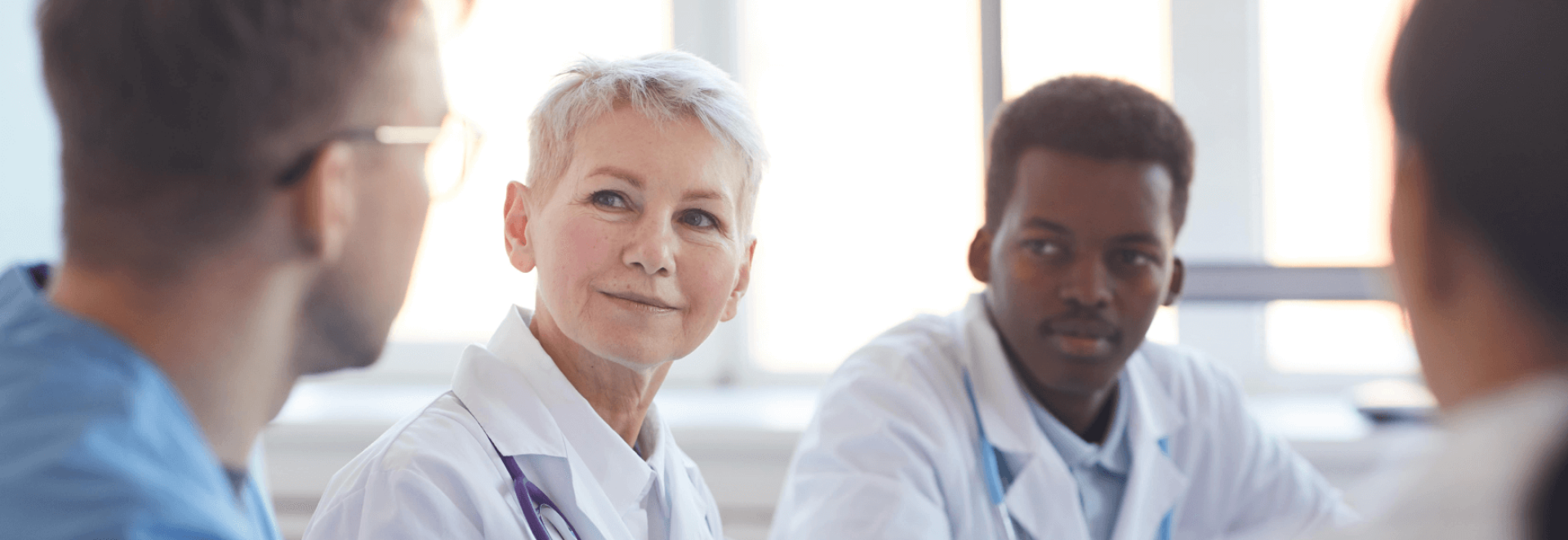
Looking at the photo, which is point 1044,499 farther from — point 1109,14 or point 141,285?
point 1109,14

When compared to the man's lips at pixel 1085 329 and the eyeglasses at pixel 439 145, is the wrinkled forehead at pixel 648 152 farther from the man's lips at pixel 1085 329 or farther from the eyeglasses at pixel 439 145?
the man's lips at pixel 1085 329

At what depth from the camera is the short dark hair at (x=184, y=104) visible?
1.97ft

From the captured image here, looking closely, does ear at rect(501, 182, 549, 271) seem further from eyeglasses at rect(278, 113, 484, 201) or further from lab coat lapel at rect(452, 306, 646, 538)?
eyeglasses at rect(278, 113, 484, 201)

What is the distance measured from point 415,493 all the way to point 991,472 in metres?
0.78

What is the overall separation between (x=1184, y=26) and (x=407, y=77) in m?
2.24

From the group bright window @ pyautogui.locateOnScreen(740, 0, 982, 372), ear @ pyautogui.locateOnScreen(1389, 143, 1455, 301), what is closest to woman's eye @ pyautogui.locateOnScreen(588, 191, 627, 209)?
ear @ pyautogui.locateOnScreen(1389, 143, 1455, 301)

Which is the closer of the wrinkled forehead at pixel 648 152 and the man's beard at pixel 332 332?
the man's beard at pixel 332 332

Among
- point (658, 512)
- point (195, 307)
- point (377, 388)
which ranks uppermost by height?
point (195, 307)

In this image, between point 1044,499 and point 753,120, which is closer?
point 753,120

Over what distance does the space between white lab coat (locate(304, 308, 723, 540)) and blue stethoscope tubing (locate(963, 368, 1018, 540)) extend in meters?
0.40

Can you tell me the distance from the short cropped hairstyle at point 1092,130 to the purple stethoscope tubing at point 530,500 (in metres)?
0.78

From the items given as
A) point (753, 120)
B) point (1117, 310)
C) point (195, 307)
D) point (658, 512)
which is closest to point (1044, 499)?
point (1117, 310)

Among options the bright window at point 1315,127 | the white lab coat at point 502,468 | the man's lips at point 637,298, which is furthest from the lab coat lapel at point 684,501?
the bright window at point 1315,127

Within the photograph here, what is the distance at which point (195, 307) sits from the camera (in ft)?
2.16
